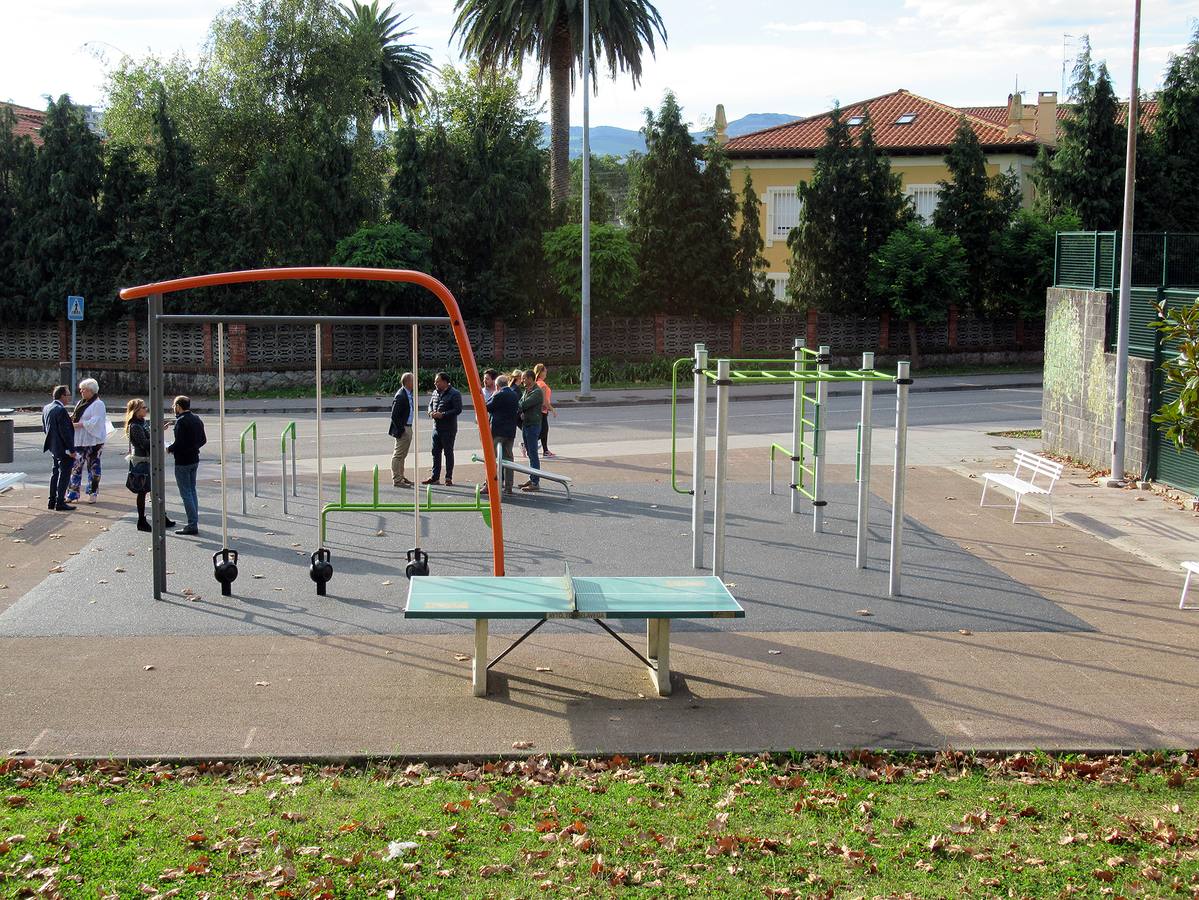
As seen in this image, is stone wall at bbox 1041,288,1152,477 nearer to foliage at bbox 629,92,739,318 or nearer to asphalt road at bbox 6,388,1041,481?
asphalt road at bbox 6,388,1041,481

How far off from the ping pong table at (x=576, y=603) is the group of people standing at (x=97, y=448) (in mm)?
5603

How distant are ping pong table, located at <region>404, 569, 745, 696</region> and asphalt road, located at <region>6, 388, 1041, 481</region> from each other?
11760mm

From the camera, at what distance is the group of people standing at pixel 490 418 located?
17.6 m

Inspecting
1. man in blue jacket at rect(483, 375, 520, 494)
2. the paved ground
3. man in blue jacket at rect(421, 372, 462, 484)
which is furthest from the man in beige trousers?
the paved ground

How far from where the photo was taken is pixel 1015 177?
42031mm

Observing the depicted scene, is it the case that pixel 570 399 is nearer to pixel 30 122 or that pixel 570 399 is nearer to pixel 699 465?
pixel 699 465

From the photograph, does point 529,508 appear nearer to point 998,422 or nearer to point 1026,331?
point 998,422

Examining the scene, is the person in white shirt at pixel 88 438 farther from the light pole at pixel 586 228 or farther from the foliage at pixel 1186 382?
the light pole at pixel 586 228

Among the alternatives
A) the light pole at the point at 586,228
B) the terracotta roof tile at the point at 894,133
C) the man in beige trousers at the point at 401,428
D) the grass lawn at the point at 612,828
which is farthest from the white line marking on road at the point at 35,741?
the terracotta roof tile at the point at 894,133

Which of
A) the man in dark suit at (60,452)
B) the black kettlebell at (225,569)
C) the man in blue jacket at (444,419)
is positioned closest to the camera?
the black kettlebell at (225,569)

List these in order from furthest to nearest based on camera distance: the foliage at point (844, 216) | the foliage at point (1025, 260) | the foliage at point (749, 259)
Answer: the foliage at point (1025, 260) < the foliage at point (844, 216) < the foliage at point (749, 259)

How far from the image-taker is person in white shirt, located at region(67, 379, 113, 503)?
55.9 ft

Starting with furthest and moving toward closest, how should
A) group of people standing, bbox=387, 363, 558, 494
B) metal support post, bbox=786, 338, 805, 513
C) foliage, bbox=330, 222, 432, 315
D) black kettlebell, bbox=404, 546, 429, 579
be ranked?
foliage, bbox=330, 222, 432, 315 < group of people standing, bbox=387, 363, 558, 494 < metal support post, bbox=786, 338, 805, 513 < black kettlebell, bbox=404, 546, 429, 579

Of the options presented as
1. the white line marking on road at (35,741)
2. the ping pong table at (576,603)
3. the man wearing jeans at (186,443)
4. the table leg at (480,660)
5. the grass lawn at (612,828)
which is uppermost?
the man wearing jeans at (186,443)
